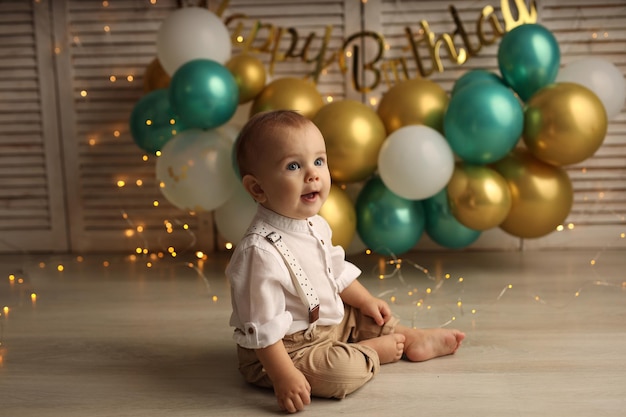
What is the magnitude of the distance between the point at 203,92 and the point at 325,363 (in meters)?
0.91

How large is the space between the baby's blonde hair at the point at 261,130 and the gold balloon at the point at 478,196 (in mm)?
711

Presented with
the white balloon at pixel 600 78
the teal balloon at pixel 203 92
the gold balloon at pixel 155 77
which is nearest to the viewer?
the teal balloon at pixel 203 92

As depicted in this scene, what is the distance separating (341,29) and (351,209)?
685mm

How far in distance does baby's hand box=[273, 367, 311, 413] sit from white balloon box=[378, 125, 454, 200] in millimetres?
751

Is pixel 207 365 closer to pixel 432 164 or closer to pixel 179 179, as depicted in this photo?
pixel 179 179

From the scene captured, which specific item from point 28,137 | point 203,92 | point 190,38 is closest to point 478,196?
point 203,92

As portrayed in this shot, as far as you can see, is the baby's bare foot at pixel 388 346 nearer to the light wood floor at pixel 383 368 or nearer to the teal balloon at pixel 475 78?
the light wood floor at pixel 383 368

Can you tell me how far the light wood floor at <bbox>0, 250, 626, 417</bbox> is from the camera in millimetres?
1259

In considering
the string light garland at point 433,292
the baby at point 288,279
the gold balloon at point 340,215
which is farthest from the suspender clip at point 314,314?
the gold balloon at point 340,215

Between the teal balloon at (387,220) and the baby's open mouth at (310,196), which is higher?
the baby's open mouth at (310,196)

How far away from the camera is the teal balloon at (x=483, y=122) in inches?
69.8

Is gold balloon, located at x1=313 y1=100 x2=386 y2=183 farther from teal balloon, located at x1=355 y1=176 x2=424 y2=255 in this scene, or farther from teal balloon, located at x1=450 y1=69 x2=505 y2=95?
teal balloon, located at x1=450 y1=69 x2=505 y2=95

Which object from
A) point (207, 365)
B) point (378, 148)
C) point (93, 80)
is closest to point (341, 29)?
point (378, 148)

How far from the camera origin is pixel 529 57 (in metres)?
1.88
